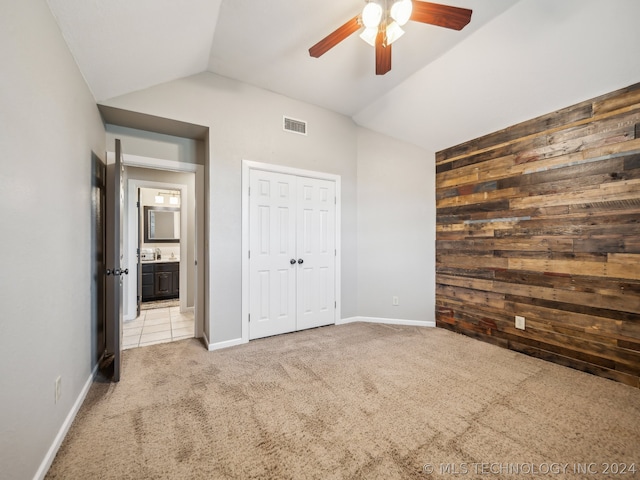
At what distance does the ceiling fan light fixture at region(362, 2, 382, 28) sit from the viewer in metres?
1.65

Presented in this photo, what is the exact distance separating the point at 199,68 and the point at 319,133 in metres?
1.57

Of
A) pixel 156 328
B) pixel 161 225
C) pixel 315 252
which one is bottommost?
pixel 156 328

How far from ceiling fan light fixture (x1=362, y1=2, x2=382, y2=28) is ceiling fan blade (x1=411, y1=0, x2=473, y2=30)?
21cm

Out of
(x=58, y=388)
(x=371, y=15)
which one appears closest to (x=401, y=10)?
(x=371, y=15)

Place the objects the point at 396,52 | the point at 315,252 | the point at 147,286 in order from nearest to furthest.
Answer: the point at 396,52 < the point at 315,252 < the point at 147,286

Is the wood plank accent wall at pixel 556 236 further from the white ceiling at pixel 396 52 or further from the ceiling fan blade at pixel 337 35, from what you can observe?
the ceiling fan blade at pixel 337 35

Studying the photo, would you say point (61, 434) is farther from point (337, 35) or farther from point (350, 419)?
point (337, 35)

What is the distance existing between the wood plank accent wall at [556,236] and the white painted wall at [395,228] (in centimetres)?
34

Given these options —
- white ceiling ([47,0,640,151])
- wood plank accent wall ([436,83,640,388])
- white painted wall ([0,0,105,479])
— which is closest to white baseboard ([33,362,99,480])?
white painted wall ([0,0,105,479])

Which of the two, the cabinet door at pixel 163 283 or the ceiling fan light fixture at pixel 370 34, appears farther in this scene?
the cabinet door at pixel 163 283

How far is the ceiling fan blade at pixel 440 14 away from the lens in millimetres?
1574

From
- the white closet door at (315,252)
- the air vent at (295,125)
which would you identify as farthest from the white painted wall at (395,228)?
the air vent at (295,125)

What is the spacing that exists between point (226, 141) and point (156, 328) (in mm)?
2733

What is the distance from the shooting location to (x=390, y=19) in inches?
71.6
